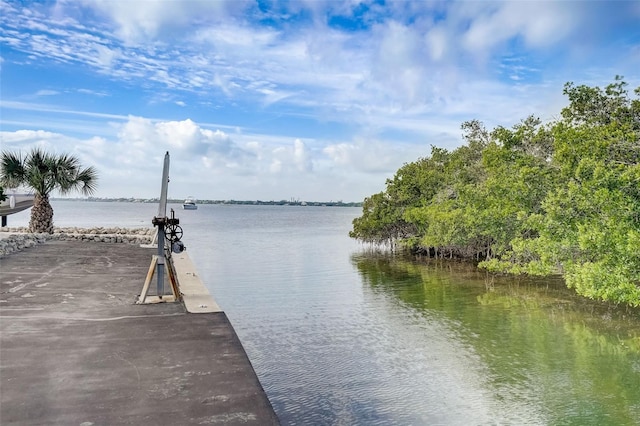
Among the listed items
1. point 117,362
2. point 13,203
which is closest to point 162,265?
point 117,362

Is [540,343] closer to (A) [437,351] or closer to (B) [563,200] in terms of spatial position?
(A) [437,351]

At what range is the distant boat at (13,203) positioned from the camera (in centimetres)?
2615

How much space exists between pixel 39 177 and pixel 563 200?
2213cm

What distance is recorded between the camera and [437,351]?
420 inches

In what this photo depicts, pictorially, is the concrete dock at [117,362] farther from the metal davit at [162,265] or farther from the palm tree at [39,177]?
the palm tree at [39,177]

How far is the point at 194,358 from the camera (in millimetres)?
5836

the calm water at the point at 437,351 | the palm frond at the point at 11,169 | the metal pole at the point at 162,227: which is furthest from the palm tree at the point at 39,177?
the metal pole at the point at 162,227

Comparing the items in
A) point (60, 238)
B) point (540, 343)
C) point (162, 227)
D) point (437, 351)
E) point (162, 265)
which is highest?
point (162, 227)

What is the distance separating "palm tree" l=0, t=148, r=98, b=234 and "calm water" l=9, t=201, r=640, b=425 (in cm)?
948

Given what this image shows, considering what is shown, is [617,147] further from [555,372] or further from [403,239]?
[403,239]

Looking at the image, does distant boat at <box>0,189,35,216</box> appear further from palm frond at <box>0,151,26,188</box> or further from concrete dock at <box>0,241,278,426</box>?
concrete dock at <box>0,241,278,426</box>

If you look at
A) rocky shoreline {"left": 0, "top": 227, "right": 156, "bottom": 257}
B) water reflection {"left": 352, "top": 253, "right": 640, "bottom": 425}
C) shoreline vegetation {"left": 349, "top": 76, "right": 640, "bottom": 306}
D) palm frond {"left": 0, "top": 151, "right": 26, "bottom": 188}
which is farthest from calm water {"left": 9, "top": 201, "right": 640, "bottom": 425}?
palm frond {"left": 0, "top": 151, "right": 26, "bottom": 188}

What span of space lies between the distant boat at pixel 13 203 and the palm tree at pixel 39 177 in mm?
1826

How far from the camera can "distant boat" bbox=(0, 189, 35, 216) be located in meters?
26.2
